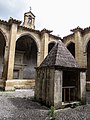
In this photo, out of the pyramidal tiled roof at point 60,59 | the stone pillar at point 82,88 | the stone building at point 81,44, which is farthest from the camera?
the stone building at point 81,44

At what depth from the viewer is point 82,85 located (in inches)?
245

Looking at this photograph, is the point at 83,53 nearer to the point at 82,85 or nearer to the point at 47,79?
the point at 82,85

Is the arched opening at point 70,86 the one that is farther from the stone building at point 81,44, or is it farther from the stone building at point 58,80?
the stone building at point 81,44

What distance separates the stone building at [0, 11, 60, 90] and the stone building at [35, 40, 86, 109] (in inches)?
212

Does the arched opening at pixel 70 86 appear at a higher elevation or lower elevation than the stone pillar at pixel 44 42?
lower

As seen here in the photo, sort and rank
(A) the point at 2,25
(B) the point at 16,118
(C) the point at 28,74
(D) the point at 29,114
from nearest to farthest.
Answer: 1. (B) the point at 16,118
2. (D) the point at 29,114
3. (A) the point at 2,25
4. (C) the point at 28,74

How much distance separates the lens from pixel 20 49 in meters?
17.4

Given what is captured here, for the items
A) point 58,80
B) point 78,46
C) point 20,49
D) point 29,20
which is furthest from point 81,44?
point 29,20

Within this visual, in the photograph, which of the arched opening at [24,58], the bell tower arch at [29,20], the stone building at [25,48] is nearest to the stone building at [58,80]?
the stone building at [25,48]

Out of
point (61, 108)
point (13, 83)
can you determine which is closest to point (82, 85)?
point (61, 108)

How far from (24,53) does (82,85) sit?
1241 centimetres

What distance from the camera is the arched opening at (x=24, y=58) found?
16.7 metres

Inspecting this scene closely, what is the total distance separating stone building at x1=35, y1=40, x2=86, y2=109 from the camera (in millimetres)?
5395

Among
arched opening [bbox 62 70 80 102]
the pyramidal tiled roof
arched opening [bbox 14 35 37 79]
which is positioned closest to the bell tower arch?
arched opening [bbox 14 35 37 79]
